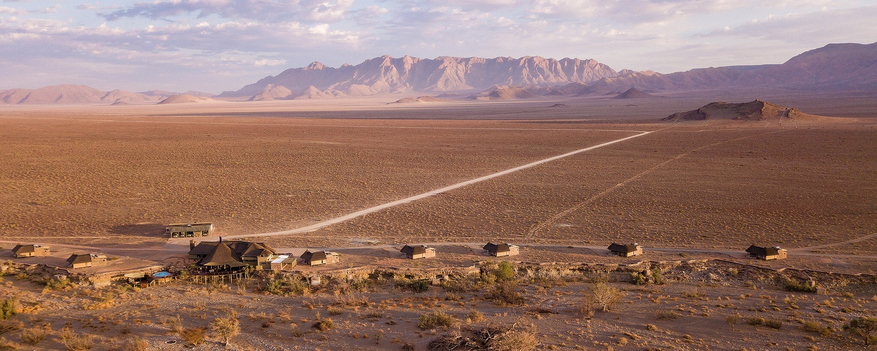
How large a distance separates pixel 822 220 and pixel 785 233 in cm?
366

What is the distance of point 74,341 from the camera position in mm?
12305

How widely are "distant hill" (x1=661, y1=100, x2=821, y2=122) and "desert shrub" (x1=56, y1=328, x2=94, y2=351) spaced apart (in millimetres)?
87912

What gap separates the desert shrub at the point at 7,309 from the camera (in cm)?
1402

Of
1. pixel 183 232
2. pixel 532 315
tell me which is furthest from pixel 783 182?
pixel 183 232

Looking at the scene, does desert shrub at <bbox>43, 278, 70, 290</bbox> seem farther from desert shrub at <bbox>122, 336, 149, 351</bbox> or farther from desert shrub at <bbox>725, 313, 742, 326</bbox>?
desert shrub at <bbox>725, 313, 742, 326</bbox>

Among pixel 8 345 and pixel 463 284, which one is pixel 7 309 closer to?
pixel 8 345

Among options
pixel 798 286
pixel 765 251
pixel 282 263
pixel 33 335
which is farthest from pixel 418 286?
pixel 765 251

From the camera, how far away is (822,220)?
2580cm

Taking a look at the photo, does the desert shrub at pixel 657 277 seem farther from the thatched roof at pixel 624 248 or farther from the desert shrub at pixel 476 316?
the desert shrub at pixel 476 316

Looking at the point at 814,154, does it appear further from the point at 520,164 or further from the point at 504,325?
the point at 504,325

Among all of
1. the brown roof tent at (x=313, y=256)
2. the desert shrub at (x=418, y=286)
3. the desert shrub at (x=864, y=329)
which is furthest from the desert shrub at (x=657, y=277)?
the brown roof tent at (x=313, y=256)

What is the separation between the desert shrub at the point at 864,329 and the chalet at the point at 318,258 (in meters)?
15.3

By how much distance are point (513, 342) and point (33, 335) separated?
1139 cm

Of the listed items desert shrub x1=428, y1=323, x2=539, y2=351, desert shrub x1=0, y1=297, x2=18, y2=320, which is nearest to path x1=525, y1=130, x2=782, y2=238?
desert shrub x1=428, y1=323, x2=539, y2=351
